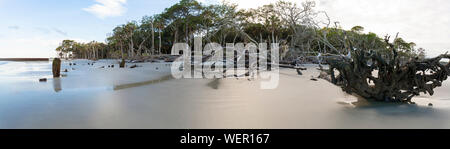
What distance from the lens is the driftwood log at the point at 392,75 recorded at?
308cm

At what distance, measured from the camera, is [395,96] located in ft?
10.7

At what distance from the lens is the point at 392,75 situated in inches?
127

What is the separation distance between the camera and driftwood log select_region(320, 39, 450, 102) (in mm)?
3084
